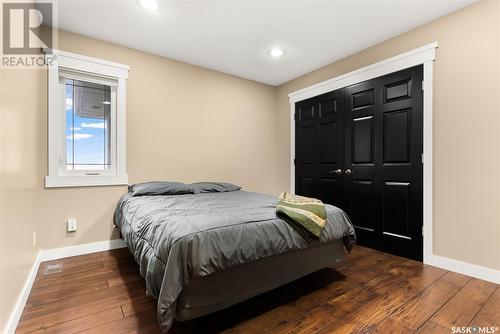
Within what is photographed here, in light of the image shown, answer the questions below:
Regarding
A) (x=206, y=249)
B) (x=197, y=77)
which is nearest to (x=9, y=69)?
(x=206, y=249)

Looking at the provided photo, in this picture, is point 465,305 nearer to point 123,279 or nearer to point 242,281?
point 242,281

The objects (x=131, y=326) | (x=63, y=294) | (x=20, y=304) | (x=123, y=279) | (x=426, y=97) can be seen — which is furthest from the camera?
(x=426, y=97)

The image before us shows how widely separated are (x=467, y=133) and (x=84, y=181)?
3826 millimetres

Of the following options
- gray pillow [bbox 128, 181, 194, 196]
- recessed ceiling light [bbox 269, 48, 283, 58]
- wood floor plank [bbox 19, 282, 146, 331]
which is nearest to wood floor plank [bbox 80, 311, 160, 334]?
wood floor plank [bbox 19, 282, 146, 331]

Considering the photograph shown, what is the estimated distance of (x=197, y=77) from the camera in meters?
3.51

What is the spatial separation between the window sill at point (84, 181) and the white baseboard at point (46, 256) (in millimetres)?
659

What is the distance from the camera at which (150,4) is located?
2.21m

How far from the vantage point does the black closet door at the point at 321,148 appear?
10.8 feet

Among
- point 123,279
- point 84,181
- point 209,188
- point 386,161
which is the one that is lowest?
point 123,279

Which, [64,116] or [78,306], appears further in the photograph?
[64,116]

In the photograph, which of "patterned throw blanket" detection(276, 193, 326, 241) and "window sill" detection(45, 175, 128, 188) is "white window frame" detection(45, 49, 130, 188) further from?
"patterned throw blanket" detection(276, 193, 326, 241)

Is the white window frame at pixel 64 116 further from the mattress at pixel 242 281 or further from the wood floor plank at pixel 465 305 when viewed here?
the wood floor plank at pixel 465 305

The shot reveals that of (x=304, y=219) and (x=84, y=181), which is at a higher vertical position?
(x=84, y=181)

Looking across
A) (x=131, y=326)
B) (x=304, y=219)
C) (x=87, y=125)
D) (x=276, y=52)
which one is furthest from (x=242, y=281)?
(x=276, y=52)
